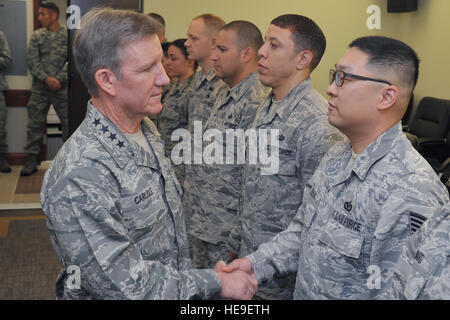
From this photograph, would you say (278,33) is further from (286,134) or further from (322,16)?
(322,16)

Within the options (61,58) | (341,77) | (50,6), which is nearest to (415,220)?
(341,77)

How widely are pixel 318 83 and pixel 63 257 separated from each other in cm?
498

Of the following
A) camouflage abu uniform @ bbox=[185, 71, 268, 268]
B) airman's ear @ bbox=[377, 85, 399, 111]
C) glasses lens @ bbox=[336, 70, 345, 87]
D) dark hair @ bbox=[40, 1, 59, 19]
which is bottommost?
camouflage abu uniform @ bbox=[185, 71, 268, 268]

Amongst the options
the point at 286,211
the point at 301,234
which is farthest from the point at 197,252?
the point at 301,234

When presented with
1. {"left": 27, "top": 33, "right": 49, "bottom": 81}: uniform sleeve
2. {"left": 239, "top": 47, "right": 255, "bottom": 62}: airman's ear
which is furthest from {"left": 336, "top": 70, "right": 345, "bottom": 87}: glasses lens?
{"left": 27, "top": 33, "right": 49, "bottom": 81}: uniform sleeve

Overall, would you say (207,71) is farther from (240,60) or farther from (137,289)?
(137,289)

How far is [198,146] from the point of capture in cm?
336

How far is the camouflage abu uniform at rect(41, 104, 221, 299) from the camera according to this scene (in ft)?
4.51

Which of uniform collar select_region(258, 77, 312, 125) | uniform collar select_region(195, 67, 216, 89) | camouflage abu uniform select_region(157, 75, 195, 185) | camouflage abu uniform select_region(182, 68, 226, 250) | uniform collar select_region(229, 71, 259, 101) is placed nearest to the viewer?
uniform collar select_region(258, 77, 312, 125)

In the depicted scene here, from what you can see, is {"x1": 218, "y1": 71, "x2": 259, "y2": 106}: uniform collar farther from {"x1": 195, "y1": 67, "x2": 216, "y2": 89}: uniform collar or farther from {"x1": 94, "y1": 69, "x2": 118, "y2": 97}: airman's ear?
{"x1": 94, "y1": 69, "x2": 118, "y2": 97}: airman's ear

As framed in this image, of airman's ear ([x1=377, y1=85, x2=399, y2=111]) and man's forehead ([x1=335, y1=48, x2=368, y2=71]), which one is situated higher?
man's forehead ([x1=335, y1=48, x2=368, y2=71])

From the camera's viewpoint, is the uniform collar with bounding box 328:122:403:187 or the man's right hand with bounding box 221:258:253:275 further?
the man's right hand with bounding box 221:258:253:275

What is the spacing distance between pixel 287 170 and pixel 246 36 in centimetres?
126

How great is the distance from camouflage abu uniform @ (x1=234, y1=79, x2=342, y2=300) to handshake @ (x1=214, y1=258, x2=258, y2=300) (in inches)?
21.2
